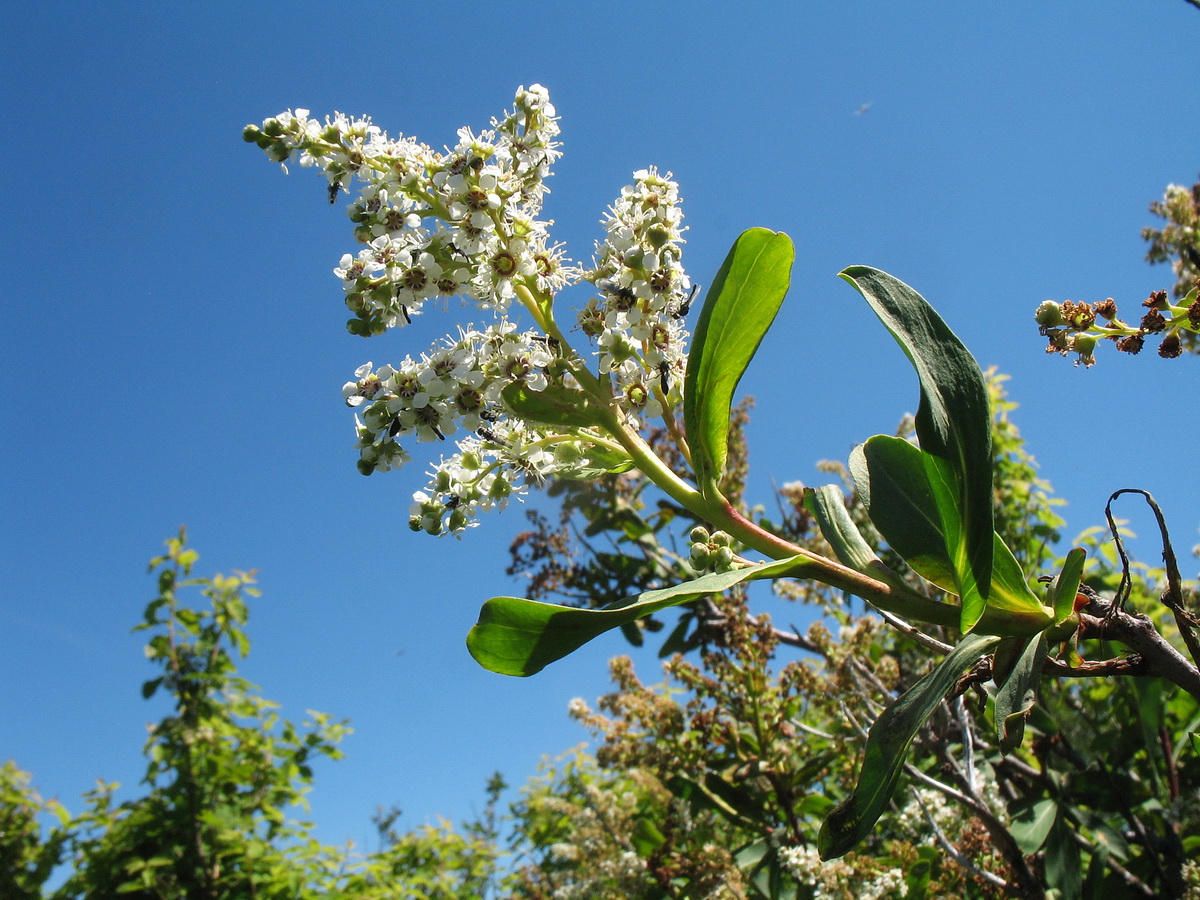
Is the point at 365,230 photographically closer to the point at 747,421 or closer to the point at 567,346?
the point at 567,346

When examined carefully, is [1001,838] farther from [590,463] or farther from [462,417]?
[462,417]

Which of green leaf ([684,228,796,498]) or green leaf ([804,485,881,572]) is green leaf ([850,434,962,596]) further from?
green leaf ([684,228,796,498])

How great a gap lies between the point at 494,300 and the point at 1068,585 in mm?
1290

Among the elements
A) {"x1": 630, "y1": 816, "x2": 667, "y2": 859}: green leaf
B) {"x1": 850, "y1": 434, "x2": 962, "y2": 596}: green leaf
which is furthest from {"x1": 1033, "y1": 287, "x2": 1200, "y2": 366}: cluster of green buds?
{"x1": 630, "y1": 816, "x2": 667, "y2": 859}: green leaf

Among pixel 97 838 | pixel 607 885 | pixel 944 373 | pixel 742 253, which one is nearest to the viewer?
pixel 944 373

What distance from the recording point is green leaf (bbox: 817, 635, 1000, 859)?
1383 mm

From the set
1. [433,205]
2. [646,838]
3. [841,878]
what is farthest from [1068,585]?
[646,838]

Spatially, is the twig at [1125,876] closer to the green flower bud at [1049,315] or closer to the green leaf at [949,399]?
the green leaf at [949,399]

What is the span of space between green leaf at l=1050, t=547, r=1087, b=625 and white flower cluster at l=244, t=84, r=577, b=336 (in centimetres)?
122

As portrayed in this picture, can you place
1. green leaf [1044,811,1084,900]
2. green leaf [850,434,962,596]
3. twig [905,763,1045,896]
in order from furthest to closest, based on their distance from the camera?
green leaf [1044,811,1084,900], twig [905,763,1045,896], green leaf [850,434,962,596]

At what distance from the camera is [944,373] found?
1.48 meters

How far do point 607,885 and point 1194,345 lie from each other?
10.5ft

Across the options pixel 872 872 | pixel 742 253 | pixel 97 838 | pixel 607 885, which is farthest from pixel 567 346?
pixel 97 838

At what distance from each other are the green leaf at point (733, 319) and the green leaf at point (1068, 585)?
0.67m
